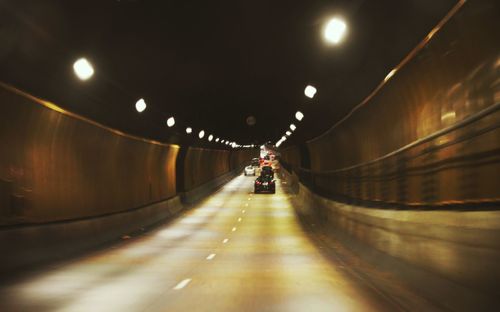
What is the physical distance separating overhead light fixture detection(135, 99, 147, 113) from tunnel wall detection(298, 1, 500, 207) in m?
8.01

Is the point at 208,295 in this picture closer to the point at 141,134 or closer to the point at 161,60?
the point at 161,60

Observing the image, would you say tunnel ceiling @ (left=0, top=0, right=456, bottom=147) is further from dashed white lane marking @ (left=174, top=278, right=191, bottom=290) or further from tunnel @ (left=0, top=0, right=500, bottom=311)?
dashed white lane marking @ (left=174, top=278, right=191, bottom=290)

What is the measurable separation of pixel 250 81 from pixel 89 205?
28.4 feet

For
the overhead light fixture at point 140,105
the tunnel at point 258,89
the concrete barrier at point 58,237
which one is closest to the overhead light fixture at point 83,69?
the tunnel at point 258,89

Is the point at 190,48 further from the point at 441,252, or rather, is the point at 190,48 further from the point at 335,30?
the point at 441,252

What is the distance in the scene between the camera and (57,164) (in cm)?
2347

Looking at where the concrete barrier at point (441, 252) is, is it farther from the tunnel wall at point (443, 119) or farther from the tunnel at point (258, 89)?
the tunnel wall at point (443, 119)

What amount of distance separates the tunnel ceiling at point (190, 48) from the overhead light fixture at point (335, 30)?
0.59 feet

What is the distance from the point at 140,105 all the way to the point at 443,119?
12.4 m

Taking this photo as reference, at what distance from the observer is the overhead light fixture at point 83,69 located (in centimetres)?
1720

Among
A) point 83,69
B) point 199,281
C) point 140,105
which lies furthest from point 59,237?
point 199,281

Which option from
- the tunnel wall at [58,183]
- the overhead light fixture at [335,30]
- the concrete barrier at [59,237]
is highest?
the overhead light fixture at [335,30]

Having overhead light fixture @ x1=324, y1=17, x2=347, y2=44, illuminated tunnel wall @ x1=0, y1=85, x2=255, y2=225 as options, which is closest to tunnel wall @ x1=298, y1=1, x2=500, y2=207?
overhead light fixture @ x1=324, y1=17, x2=347, y2=44

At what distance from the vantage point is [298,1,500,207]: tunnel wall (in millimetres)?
10984
